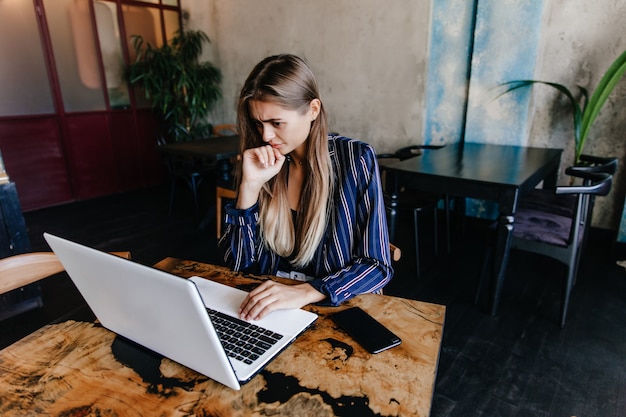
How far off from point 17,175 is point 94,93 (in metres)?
1.21

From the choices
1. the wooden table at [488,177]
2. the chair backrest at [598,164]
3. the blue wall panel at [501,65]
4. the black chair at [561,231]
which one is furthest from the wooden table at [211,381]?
the blue wall panel at [501,65]

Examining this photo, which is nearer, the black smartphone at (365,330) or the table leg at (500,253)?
the black smartphone at (365,330)

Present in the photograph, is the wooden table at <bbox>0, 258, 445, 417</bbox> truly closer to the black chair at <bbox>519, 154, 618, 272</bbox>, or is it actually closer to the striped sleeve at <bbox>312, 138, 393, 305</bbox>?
the striped sleeve at <bbox>312, 138, 393, 305</bbox>

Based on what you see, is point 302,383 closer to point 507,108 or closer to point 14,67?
point 507,108

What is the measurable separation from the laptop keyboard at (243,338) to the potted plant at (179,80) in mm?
4296

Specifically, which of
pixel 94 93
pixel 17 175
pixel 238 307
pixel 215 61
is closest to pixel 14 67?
pixel 94 93

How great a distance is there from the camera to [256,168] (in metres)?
1.19

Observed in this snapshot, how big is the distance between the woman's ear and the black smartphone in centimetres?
60

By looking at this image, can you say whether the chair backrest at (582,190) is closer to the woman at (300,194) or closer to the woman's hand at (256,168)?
the woman at (300,194)

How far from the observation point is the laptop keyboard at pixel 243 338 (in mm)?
738

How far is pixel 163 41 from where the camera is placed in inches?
198

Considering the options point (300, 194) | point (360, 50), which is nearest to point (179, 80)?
point (360, 50)

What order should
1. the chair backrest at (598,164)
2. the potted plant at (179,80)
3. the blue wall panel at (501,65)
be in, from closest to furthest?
the chair backrest at (598,164), the blue wall panel at (501,65), the potted plant at (179,80)

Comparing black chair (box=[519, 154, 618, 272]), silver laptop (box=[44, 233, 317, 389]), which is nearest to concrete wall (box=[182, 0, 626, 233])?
black chair (box=[519, 154, 618, 272])
